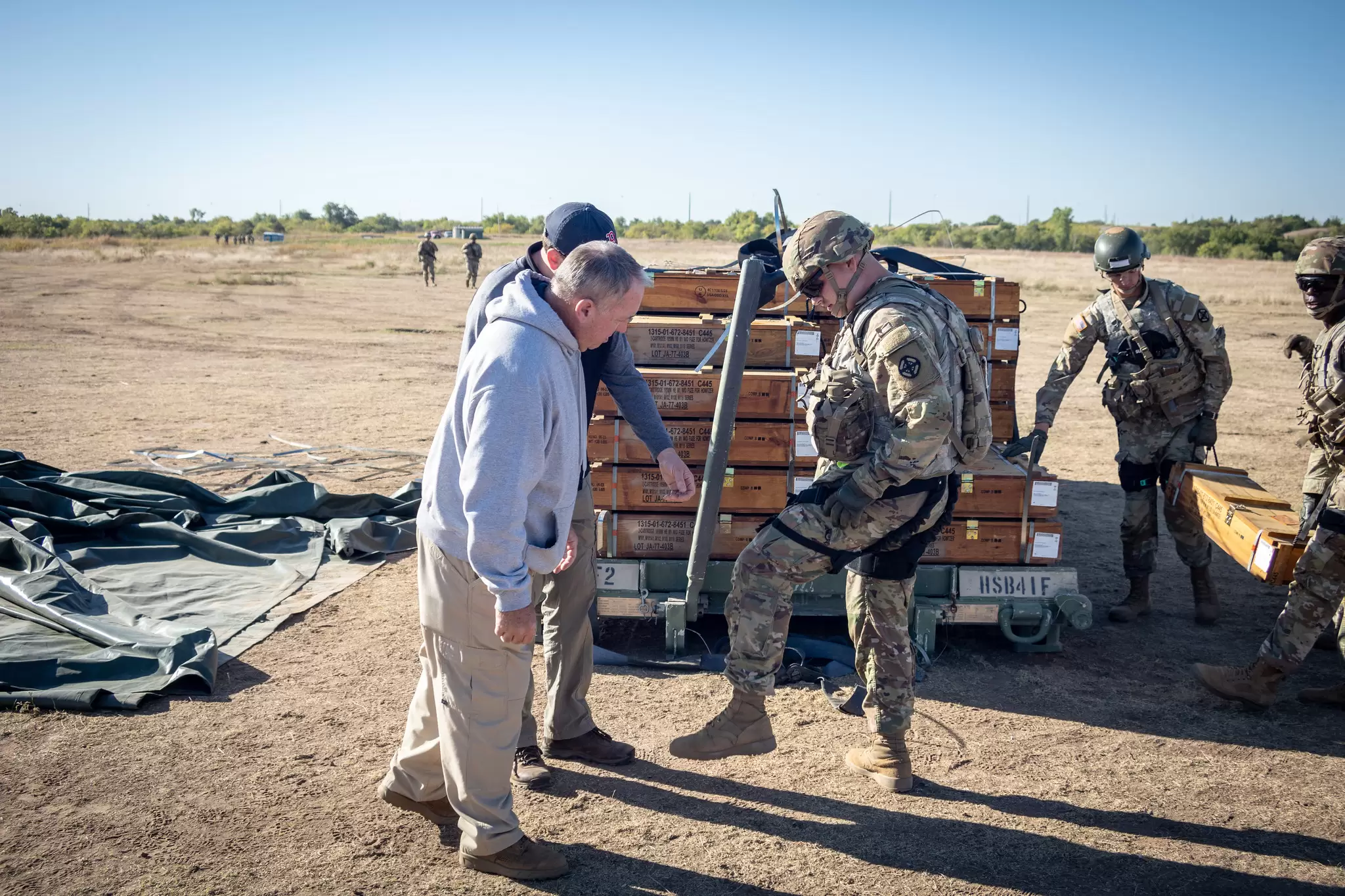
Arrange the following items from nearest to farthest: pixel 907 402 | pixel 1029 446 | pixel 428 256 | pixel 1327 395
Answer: pixel 907 402 < pixel 1327 395 < pixel 1029 446 < pixel 428 256

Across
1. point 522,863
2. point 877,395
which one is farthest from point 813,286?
point 522,863

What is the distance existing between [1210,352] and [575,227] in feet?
14.1

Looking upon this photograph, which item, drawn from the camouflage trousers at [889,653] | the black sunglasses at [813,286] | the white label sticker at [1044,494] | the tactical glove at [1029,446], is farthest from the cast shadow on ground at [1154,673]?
the black sunglasses at [813,286]

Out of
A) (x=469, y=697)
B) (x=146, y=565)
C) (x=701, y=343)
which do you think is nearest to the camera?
(x=469, y=697)

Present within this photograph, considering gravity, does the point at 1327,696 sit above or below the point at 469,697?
below

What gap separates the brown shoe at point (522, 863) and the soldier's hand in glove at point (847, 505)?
1.59 meters

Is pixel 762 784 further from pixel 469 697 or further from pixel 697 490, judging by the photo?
pixel 697 490

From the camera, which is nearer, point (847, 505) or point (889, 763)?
point (847, 505)

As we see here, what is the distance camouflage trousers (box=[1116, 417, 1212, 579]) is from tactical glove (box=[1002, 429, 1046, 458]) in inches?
36.0

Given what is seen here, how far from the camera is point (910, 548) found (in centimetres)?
405

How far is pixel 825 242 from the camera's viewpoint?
3947 millimetres

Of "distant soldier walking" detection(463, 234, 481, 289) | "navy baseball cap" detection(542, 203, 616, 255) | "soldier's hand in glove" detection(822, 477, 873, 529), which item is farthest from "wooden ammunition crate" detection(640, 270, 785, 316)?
"distant soldier walking" detection(463, 234, 481, 289)

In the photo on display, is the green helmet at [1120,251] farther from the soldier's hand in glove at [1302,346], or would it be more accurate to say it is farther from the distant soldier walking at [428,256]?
the distant soldier walking at [428,256]

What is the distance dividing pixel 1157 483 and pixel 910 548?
3509 mm
